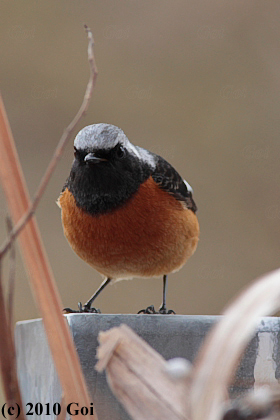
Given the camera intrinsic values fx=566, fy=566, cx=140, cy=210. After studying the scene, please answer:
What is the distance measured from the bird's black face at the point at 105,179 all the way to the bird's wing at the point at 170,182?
0.23 metres

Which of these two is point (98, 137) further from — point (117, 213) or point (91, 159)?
point (117, 213)

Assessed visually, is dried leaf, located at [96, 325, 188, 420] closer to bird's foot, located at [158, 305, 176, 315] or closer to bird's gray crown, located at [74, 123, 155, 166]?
bird's gray crown, located at [74, 123, 155, 166]

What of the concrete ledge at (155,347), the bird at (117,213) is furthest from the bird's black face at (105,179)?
the concrete ledge at (155,347)

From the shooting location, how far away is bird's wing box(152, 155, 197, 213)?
3.00m

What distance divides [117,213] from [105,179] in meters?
A: 0.17

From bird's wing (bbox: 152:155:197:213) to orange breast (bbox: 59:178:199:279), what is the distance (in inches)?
3.0

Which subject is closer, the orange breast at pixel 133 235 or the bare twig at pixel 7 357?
the bare twig at pixel 7 357

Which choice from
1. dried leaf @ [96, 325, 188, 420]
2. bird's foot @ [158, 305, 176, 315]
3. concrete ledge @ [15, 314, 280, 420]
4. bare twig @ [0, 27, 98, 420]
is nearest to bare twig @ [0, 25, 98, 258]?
bare twig @ [0, 27, 98, 420]

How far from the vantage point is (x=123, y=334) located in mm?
687

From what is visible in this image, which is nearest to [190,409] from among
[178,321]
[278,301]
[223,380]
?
[223,380]

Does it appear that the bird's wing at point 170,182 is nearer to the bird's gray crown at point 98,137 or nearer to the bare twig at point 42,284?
the bird's gray crown at point 98,137

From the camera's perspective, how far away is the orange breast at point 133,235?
2.67 m

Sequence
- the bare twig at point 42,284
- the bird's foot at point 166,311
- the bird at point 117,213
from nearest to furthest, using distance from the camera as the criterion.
→ 1. the bare twig at point 42,284
2. the bird at point 117,213
3. the bird's foot at point 166,311

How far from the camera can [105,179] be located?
105 inches
